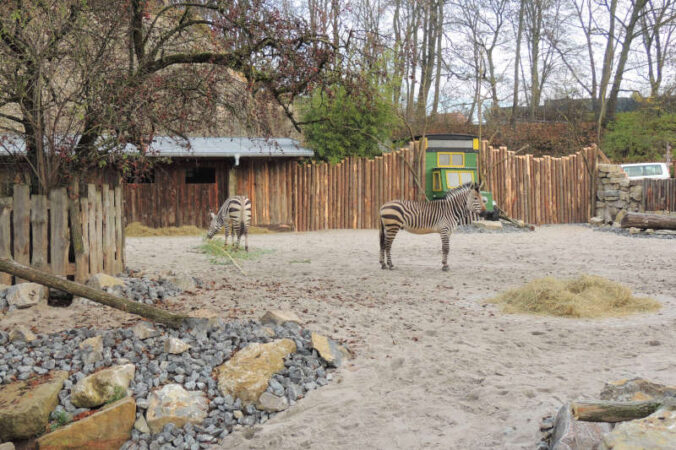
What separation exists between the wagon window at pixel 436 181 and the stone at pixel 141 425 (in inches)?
574

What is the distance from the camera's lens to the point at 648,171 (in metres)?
21.5

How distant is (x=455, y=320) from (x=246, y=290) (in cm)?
271

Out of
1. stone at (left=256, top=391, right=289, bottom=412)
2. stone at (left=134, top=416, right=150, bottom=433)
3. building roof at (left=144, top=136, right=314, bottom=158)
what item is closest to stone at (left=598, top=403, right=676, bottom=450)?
stone at (left=256, top=391, right=289, bottom=412)

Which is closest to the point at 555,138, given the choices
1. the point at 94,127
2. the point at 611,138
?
the point at 611,138

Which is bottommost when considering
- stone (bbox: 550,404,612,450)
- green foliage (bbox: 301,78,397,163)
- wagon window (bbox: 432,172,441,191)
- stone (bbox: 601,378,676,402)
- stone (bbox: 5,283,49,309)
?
stone (bbox: 550,404,612,450)

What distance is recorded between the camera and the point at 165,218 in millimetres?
16844

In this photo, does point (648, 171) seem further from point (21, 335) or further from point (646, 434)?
point (21, 335)

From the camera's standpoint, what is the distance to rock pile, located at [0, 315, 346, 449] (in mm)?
3711

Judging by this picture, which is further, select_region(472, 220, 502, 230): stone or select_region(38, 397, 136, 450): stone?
select_region(472, 220, 502, 230): stone

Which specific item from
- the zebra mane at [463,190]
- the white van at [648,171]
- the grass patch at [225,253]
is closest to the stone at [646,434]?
the zebra mane at [463,190]

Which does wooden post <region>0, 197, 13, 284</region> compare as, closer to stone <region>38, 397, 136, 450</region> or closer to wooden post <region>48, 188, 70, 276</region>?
wooden post <region>48, 188, 70, 276</region>

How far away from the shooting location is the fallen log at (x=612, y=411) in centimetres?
255

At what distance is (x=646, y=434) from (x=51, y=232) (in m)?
6.28

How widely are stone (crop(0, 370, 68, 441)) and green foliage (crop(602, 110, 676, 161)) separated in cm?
2668
